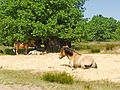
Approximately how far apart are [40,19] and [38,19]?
250 millimetres

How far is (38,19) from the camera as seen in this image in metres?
24.6

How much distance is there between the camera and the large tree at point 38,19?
22.8m

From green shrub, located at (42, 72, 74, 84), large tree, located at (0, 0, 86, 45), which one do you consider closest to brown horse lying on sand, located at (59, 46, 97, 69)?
green shrub, located at (42, 72, 74, 84)

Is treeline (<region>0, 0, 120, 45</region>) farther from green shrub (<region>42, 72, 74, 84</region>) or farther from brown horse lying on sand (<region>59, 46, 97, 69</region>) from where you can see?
green shrub (<region>42, 72, 74, 84</region>)

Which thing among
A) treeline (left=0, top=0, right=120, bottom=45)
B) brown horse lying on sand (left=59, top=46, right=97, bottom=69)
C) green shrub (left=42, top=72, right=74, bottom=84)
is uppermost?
treeline (left=0, top=0, right=120, bottom=45)

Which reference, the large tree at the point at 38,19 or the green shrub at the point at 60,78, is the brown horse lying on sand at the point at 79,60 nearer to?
the green shrub at the point at 60,78

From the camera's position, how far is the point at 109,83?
337 inches

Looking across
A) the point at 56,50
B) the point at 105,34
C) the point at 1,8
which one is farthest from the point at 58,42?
the point at 105,34

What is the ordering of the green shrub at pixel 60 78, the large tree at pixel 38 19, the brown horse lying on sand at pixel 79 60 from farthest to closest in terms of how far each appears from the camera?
the large tree at pixel 38 19 < the brown horse lying on sand at pixel 79 60 < the green shrub at pixel 60 78

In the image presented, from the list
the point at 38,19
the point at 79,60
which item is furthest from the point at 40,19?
the point at 79,60

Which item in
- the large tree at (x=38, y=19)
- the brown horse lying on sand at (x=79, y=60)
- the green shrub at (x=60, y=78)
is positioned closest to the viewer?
the green shrub at (x=60, y=78)

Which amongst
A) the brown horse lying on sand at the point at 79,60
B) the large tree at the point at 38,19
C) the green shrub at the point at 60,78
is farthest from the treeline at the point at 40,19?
the green shrub at the point at 60,78

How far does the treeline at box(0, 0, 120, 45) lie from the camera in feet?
75.0

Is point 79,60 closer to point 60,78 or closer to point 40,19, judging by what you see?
point 60,78
